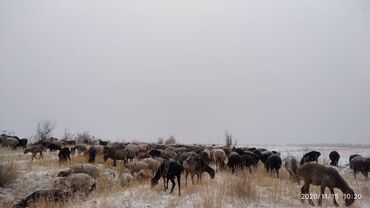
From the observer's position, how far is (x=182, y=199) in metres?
9.95

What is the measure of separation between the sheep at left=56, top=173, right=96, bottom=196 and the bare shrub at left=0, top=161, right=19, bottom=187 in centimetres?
271

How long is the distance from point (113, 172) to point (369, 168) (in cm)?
1429

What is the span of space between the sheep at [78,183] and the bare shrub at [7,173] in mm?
2706

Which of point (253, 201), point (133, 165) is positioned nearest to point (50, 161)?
point (133, 165)

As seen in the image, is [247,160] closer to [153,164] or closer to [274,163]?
[274,163]

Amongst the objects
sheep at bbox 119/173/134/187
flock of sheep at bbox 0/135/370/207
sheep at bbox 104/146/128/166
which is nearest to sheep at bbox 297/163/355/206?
flock of sheep at bbox 0/135/370/207

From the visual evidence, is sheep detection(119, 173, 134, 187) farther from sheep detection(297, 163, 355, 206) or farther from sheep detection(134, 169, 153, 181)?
sheep detection(297, 163, 355, 206)

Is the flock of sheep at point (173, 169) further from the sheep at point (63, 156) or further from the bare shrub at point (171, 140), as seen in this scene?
the bare shrub at point (171, 140)

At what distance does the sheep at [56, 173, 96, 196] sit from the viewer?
514 inches

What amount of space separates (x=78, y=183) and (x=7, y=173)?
383cm

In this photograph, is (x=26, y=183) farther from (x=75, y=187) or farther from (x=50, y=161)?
(x=50, y=161)

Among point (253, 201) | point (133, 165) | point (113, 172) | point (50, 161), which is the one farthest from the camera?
point (50, 161)

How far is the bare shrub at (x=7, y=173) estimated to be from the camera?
14680 mm

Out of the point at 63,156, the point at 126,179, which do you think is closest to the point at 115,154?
the point at 63,156
